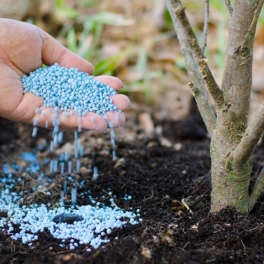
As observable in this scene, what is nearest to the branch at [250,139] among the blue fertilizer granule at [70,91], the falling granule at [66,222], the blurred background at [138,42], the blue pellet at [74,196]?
the falling granule at [66,222]

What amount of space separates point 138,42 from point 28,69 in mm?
2039

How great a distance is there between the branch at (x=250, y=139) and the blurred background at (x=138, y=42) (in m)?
1.66

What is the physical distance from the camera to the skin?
1.78 m

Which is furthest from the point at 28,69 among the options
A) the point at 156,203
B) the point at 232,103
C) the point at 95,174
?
the point at 232,103

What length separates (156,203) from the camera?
1.83 meters

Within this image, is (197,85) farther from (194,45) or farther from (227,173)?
(227,173)

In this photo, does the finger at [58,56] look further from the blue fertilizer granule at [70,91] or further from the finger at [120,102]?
the finger at [120,102]

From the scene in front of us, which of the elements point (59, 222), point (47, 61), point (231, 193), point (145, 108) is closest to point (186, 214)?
point (231, 193)

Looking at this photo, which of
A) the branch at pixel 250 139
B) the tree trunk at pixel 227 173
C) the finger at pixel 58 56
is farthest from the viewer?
the finger at pixel 58 56

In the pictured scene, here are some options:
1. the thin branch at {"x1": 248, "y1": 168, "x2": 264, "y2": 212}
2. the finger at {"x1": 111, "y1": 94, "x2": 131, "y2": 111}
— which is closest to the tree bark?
the thin branch at {"x1": 248, "y1": 168, "x2": 264, "y2": 212}

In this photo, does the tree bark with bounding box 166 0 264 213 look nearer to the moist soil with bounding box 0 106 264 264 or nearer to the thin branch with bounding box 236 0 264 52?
the thin branch with bounding box 236 0 264 52

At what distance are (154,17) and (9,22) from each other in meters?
2.43

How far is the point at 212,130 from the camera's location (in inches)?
63.4

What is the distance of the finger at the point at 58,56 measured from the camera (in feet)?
6.63
